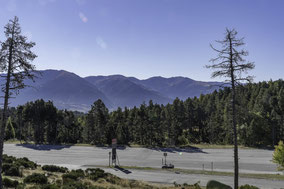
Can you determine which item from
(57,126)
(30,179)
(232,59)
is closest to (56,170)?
(30,179)

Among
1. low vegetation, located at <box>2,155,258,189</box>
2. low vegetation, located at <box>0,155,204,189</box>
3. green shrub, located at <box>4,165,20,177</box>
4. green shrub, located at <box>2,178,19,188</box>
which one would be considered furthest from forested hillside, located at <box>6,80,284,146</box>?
green shrub, located at <box>2,178,19,188</box>

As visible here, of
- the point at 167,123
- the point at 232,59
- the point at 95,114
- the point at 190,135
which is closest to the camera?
the point at 232,59

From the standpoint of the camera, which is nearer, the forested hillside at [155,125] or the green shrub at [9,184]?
the green shrub at [9,184]

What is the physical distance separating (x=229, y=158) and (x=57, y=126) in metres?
66.5

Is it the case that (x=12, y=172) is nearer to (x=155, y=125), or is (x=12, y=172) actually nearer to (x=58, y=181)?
(x=58, y=181)

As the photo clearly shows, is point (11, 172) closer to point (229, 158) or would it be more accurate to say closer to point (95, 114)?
point (229, 158)

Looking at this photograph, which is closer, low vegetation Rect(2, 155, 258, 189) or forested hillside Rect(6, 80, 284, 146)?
low vegetation Rect(2, 155, 258, 189)

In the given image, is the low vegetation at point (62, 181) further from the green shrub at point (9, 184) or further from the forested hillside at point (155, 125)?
the forested hillside at point (155, 125)

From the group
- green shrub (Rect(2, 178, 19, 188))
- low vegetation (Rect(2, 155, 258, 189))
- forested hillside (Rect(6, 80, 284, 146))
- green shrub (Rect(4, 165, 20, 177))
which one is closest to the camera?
green shrub (Rect(2, 178, 19, 188))

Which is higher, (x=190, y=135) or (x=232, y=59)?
(x=232, y=59)

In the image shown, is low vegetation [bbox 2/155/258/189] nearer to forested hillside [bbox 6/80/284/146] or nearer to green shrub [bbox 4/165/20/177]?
green shrub [bbox 4/165/20/177]

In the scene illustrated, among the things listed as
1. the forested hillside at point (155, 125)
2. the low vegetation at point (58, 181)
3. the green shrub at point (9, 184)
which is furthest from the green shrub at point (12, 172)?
the forested hillside at point (155, 125)

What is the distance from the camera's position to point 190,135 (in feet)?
288

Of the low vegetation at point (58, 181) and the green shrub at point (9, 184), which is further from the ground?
the green shrub at point (9, 184)
